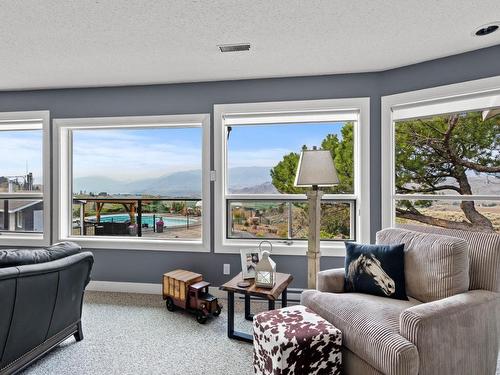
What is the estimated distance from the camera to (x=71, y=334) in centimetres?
234

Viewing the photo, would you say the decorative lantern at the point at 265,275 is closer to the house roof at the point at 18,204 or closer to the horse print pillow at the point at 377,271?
the horse print pillow at the point at 377,271

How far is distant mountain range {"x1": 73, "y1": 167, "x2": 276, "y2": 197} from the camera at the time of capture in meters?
3.44

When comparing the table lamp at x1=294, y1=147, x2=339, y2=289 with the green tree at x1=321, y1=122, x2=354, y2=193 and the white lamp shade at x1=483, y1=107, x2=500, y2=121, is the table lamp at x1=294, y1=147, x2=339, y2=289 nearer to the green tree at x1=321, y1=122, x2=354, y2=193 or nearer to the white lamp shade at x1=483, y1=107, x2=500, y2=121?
the green tree at x1=321, y1=122, x2=354, y2=193

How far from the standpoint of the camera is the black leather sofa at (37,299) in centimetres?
173

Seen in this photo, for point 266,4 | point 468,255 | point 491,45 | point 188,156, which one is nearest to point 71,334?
point 188,156

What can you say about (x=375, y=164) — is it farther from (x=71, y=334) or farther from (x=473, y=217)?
(x=71, y=334)

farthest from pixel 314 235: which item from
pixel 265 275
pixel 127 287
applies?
pixel 127 287

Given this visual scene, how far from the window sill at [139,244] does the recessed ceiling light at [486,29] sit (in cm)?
307

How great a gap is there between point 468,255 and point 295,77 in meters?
2.25

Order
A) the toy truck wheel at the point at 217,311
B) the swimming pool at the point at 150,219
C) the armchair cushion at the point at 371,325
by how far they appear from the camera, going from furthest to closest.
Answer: the swimming pool at the point at 150,219
the toy truck wheel at the point at 217,311
the armchair cushion at the point at 371,325

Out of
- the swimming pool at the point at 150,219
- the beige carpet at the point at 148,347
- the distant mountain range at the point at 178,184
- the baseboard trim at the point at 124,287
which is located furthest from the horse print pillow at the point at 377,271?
the baseboard trim at the point at 124,287

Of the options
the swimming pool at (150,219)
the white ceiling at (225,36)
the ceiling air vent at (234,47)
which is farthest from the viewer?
the swimming pool at (150,219)

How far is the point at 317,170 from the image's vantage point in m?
2.53

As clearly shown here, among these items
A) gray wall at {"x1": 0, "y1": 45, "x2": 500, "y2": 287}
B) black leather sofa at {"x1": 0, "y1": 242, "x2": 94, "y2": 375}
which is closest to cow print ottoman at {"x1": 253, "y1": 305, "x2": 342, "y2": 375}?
black leather sofa at {"x1": 0, "y1": 242, "x2": 94, "y2": 375}
